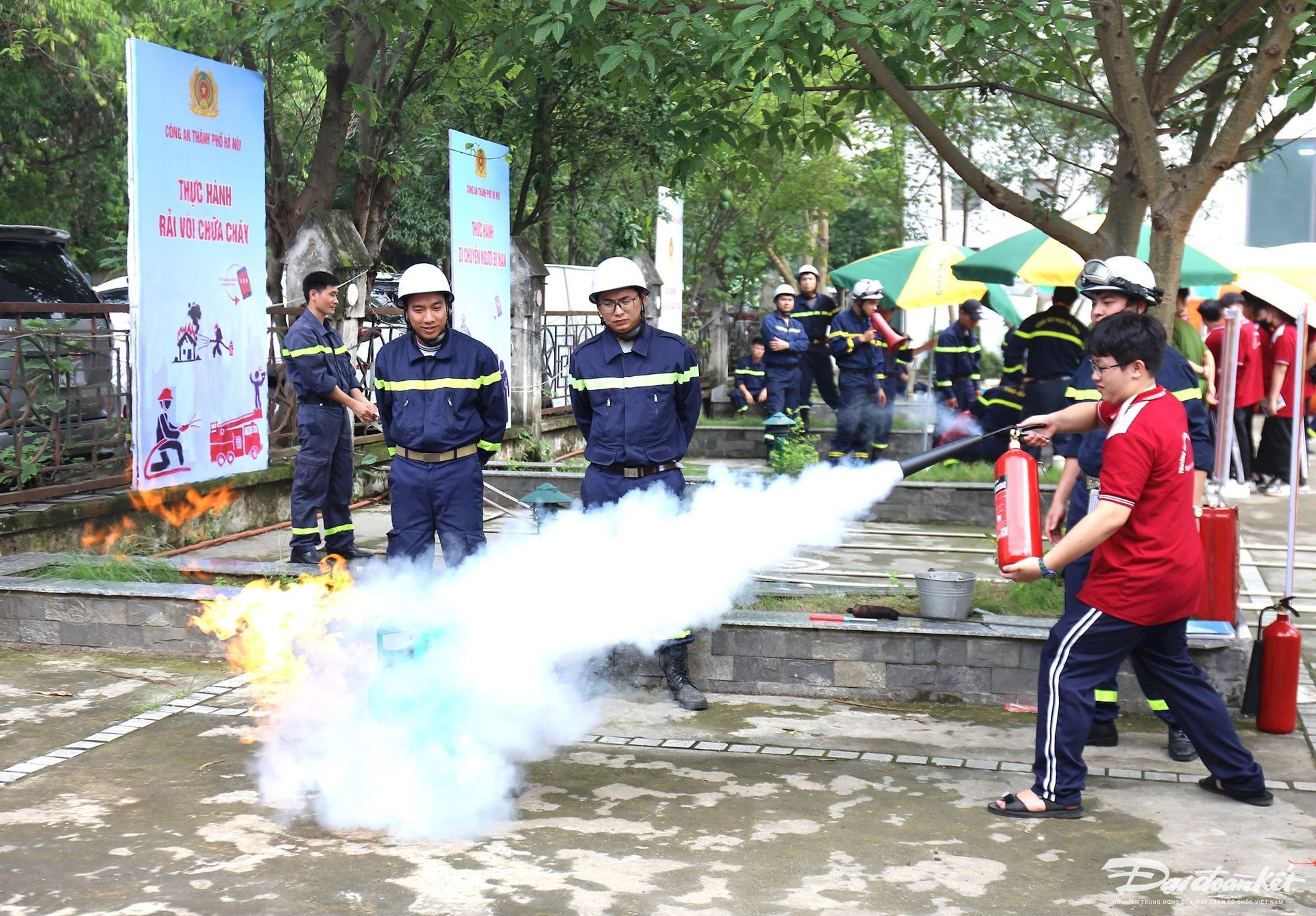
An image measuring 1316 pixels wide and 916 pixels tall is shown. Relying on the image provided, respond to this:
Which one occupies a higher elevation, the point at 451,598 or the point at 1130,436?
the point at 1130,436

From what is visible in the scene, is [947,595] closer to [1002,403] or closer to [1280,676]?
[1280,676]

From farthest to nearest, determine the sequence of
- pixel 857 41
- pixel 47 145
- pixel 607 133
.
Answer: pixel 47 145 → pixel 607 133 → pixel 857 41

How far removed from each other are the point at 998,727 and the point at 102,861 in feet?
12.8

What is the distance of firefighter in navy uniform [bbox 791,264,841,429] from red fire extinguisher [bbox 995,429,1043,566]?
9358 mm

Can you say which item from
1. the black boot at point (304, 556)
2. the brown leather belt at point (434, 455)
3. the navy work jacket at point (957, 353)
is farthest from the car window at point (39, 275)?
the navy work jacket at point (957, 353)

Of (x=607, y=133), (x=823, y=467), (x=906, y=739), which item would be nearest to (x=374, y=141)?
(x=607, y=133)

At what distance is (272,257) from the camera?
1254cm

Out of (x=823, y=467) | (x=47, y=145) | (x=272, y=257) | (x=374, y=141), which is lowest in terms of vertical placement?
(x=823, y=467)

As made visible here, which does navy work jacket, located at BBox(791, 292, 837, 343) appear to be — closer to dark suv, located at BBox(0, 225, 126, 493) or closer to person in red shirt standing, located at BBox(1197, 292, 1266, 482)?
person in red shirt standing, located at BBox(1197, 292, 1266, 482)

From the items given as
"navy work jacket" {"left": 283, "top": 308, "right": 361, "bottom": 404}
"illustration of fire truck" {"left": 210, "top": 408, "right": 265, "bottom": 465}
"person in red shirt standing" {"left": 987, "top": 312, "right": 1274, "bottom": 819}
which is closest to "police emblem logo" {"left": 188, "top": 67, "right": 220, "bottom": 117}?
"navy work jacket" {"left": 283, "top": 308, "right": 361, "bottom": 404}

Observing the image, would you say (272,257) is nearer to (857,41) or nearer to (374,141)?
(374,141)

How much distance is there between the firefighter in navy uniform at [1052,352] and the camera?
35.8 feet

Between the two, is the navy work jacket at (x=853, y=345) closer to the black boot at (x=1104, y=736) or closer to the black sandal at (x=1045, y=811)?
the black boot at (x=1104, y=736)

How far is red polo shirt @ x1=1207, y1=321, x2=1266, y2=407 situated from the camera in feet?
47.0
